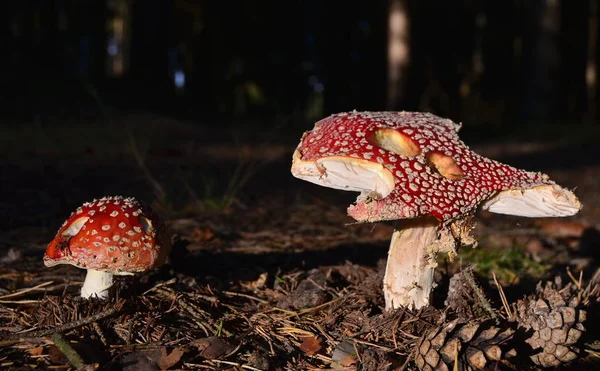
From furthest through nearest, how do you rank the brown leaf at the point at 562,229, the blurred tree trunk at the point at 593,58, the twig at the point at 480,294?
the blurred tree trunk at the point at 593,58 → the brown leaf at the point at 562,229 → the twig at the point at 480,294

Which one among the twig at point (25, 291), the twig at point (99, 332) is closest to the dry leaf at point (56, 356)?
the twig at point (99, 332)

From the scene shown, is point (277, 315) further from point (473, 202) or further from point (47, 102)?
point (47, 102)

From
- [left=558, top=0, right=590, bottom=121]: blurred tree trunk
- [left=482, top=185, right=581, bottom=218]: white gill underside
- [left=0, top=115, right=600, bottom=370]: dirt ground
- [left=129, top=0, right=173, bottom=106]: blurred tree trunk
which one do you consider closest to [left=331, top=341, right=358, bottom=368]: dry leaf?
[left=0, top=115, right=600, bottom=370]: dirt ground

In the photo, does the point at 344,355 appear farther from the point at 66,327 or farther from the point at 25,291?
the point at 25,291

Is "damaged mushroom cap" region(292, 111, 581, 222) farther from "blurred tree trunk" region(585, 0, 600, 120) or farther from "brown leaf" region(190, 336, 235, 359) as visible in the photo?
"blurred tree trunk" region(585, 0, 600, 120)

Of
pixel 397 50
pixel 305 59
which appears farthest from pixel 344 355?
pixel 305 59

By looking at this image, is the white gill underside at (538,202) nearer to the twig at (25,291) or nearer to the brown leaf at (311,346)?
the brown leaf at (311,346)

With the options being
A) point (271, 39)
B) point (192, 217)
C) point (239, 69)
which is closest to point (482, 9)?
point (271, 39)
